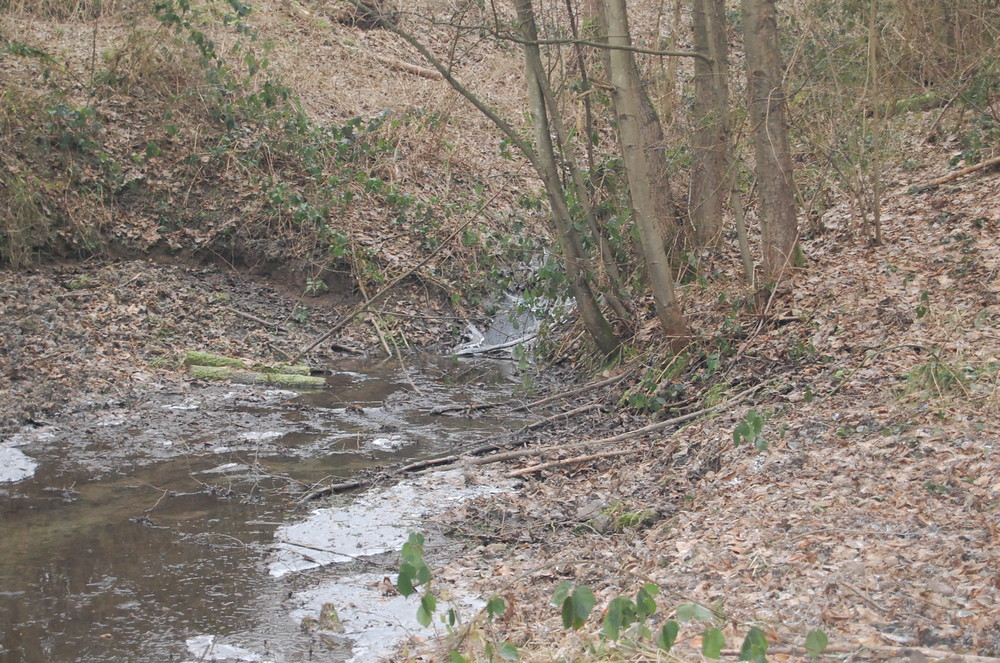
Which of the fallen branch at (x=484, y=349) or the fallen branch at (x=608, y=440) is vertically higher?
the fallen branch at (x=608, y=440)

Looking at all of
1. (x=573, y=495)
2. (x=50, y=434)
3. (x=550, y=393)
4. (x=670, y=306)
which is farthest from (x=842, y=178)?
(x=50, y=434)

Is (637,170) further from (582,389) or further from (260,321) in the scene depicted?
(260,321)

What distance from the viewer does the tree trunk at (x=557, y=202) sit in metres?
8.99

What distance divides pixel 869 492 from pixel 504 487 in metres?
2.86

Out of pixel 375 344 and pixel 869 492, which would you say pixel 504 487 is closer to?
pixel 869 492

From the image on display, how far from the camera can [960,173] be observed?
9.87 metres

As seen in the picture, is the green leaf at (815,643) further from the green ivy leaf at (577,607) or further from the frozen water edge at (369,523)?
the frozen water edge at (369,523)

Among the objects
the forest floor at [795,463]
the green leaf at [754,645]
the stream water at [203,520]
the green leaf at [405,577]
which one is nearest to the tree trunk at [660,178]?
the forest floor at [795,463]

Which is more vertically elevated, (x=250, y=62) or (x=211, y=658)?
(x=250, y=62)

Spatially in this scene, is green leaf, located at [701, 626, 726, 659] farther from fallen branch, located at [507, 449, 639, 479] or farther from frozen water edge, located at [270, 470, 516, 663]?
fallen branch, located at [507, 449, 639, 479]

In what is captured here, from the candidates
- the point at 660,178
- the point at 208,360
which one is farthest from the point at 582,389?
the point at 208,360

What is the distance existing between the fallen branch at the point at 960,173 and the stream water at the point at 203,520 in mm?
5385

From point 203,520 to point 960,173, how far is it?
8.53 meters

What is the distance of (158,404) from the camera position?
9680 mm
